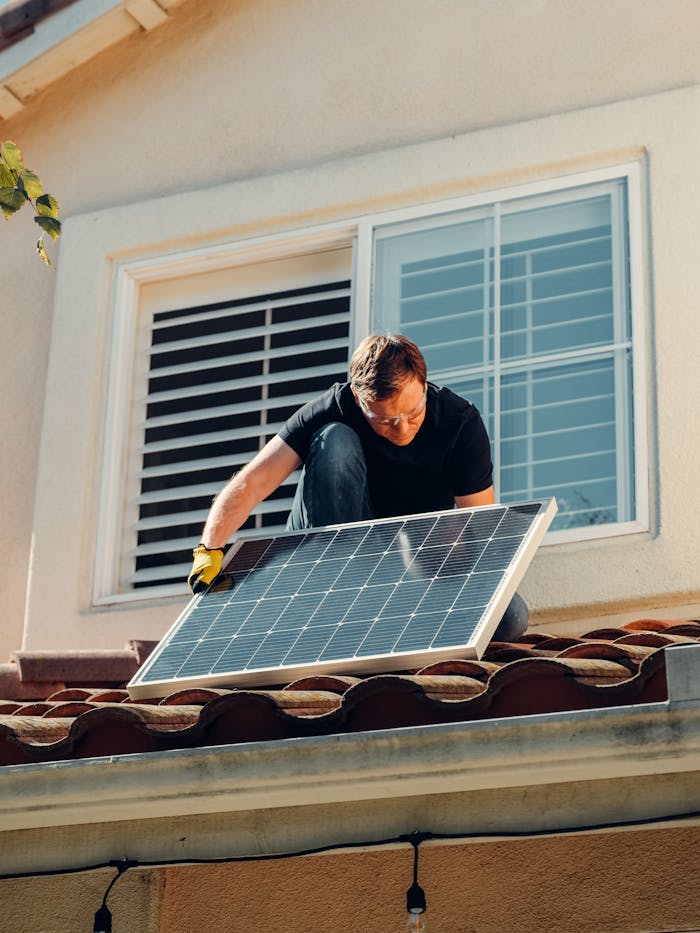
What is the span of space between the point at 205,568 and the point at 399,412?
0.95 m

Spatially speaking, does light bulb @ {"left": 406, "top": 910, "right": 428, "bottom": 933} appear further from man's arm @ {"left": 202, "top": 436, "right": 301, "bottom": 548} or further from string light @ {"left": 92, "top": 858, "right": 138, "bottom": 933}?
man's arm @ {"left": 202, "top": 436, "right": 301, "bottom": 548}

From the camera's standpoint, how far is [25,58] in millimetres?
9453

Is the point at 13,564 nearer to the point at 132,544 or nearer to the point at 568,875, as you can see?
the point at 132,544

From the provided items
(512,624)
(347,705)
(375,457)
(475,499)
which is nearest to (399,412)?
(375,457)

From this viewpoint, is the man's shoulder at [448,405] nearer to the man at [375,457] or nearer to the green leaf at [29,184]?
the man at [375,457]

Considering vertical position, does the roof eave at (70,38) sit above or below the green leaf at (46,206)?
above

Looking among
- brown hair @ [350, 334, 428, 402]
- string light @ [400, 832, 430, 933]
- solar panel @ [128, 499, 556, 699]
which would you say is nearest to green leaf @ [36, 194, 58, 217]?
brown hair @ [350, 334, 428, 402]

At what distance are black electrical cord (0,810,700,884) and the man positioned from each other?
1401mm

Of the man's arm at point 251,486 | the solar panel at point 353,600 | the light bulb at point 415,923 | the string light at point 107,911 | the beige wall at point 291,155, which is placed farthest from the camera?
the beige wall at point 291,155

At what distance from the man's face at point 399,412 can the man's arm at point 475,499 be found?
1.06 feet

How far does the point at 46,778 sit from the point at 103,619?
301cm

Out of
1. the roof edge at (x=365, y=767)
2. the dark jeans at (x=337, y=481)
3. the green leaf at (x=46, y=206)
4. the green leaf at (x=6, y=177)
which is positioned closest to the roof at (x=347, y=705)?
the roof edge at (x=365, y=767)

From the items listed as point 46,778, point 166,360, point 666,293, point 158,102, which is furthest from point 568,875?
point 158,102

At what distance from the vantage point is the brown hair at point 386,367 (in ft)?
22.2
